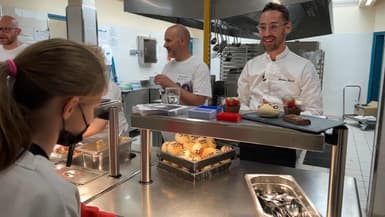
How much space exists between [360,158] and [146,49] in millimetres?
4236

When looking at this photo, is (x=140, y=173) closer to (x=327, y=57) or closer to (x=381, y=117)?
(x=381, y=117)

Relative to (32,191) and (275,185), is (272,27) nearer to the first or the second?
(275,185)

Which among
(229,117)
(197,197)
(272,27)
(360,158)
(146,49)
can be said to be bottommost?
Answer: (360,158)

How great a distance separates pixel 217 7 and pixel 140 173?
185cm

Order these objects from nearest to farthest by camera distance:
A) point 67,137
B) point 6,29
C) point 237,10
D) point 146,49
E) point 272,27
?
point 67,137, point 272,27, point 237,10, point 6,29, point 146,49

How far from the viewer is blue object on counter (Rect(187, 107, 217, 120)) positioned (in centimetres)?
112

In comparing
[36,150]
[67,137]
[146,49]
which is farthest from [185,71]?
[146,49]

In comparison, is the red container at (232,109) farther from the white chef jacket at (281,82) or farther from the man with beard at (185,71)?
the man with beard at (185,71)

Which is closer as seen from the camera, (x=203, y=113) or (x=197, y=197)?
(x=203, y=113)

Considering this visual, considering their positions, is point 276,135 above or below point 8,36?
below

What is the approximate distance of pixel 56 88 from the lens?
2.43ft

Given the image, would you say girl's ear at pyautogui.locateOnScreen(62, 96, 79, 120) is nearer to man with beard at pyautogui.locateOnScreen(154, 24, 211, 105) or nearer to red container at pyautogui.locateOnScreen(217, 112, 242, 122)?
red container at pyautogui.locateOnScreen(217, 112, 242, 122)

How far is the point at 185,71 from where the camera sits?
253 centimetres

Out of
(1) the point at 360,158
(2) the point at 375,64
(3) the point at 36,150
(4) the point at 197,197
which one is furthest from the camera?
(2) the point at 375,64
